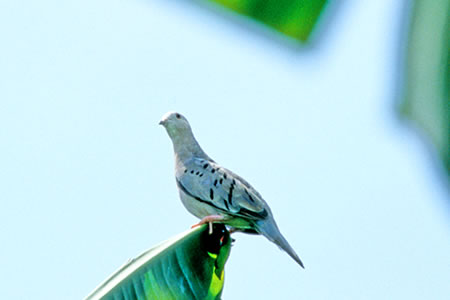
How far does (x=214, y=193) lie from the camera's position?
4906 mm

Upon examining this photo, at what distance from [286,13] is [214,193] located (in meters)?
3.11

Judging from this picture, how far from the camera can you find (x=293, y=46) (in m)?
Result: 1.58

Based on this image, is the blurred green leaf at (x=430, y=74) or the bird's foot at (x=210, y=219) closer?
the blurred green leaf at (x=430, y=74)

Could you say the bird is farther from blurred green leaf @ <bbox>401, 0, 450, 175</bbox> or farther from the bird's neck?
blurred green leaf @ <bbox>401, 0, 450, 175</bbox>

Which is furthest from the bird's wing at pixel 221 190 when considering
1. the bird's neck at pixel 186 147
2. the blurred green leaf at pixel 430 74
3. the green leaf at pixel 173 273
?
the blurred green leaf at pixel 430 74

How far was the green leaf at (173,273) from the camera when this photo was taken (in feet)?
11.3

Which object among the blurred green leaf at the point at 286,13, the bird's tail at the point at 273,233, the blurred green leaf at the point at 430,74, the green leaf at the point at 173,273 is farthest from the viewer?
the bird's tail at the point at 273,233

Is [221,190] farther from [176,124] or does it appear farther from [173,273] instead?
[173,273]

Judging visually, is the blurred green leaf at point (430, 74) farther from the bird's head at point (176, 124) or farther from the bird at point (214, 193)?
the bird's head at point (176, 124)

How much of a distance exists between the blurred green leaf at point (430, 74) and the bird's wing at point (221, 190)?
3430 millimetres

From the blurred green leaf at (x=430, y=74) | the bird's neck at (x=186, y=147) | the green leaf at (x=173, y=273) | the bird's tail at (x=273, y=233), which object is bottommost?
the green leaf at (x=173, y=273)

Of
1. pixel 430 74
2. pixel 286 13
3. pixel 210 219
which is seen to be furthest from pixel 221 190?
pixel 430 74

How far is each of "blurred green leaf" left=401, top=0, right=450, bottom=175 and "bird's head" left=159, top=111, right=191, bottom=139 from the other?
13.6ft

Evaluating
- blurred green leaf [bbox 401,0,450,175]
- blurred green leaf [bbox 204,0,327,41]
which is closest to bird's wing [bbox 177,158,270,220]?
blurred green leaf [bbox 204,0,327,41]
